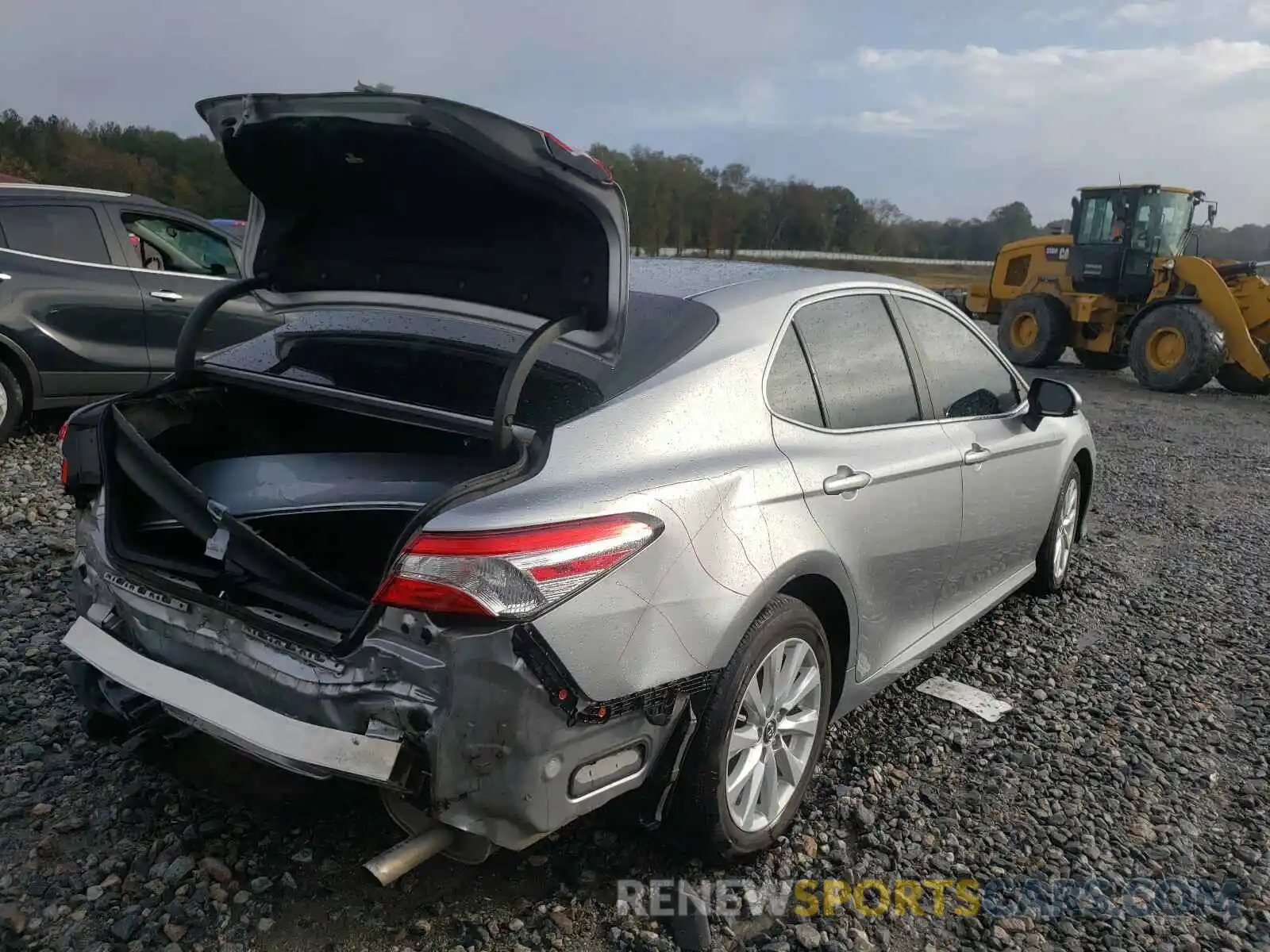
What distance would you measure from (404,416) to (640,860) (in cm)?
132

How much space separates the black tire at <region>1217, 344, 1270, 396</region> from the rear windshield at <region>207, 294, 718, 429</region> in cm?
1353

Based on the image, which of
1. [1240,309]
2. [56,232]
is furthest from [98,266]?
[1240,309]

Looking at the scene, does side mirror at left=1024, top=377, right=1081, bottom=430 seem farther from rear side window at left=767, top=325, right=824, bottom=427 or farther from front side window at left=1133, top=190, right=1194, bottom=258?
front side window at left=1133, top=190, right=1194, bottom=258

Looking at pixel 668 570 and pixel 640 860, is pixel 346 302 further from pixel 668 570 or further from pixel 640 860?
pixel 640 860

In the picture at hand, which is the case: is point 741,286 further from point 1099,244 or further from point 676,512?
point 1099,244

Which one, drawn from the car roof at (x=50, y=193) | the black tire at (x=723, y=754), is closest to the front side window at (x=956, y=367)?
the black tire at (x=723, y=754)

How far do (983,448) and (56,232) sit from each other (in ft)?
20.1

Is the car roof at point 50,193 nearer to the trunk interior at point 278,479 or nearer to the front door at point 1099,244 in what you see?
the trunk interior at point 278,479

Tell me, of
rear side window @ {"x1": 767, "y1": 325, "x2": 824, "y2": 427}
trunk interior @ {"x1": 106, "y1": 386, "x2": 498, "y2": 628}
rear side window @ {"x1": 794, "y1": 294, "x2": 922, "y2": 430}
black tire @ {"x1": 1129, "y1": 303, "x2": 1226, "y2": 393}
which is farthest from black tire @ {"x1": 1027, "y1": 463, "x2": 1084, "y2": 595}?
black tire @ {"x1": 1129, "y1": 303, "x2": 1226, "y2": 393}

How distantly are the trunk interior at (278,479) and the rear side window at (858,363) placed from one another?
41.0 inches

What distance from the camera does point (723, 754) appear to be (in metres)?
2.38

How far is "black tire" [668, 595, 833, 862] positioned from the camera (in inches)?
92.4

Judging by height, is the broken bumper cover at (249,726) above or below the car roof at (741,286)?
below

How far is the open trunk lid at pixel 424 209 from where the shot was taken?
229cm
